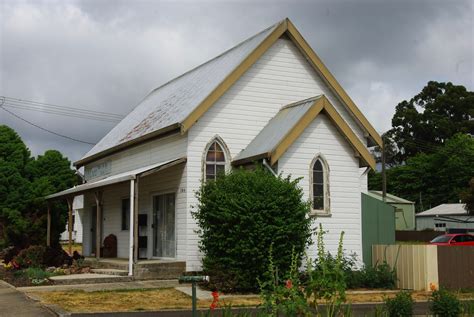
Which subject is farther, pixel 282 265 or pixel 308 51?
pixel 308 51

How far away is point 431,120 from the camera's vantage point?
8588cm

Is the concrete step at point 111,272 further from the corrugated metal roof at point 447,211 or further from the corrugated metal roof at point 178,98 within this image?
the corrugated metal roof at point 447,211

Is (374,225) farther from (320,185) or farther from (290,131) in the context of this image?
A: (290,131)

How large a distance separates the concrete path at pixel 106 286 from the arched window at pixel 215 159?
11.9 feet

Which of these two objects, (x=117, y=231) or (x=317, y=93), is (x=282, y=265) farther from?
(x=117, y=231)

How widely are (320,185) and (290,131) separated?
2.34m

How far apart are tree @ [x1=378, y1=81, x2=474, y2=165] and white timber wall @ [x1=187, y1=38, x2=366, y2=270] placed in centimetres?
6440

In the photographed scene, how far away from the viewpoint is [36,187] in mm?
31234

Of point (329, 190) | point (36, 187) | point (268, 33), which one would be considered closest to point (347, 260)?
point (329, 190)

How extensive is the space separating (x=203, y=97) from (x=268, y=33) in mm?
3489

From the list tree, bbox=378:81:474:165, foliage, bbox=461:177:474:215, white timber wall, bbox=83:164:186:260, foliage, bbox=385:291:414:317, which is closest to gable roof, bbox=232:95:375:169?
white timber wall, bbox=83:164:186:260

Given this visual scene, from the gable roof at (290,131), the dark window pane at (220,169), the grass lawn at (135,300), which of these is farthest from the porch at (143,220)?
the grass lawn at (135,300)

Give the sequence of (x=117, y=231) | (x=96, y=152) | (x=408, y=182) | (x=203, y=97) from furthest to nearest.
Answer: (x=408, y=182) < (x=96, y=152) < (x=117, y=231) < (x=203, y=97)

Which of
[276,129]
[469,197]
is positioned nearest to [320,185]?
[276,129]
